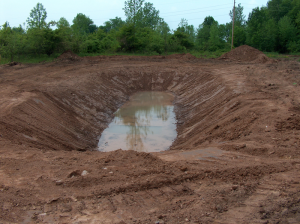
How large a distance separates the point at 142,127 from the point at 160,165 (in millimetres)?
9334

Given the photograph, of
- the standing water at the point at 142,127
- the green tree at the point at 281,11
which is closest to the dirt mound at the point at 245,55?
the standing water at the point at 142,127

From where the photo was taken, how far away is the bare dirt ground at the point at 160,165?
510 cm

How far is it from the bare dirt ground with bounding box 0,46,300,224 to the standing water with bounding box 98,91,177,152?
0.73m

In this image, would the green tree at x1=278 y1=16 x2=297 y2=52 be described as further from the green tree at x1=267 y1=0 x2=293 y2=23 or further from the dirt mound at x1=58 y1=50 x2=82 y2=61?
the dirt mound at x1=58 y1=50 x2=82 y2=61

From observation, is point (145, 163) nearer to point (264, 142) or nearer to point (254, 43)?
point (264, 142)

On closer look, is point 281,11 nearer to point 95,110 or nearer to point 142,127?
point 142,127

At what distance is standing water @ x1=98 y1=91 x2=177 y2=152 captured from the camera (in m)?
13.6

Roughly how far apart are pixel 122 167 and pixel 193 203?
2.46 metres

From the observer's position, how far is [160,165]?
7.10 m

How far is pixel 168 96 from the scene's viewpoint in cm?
2444

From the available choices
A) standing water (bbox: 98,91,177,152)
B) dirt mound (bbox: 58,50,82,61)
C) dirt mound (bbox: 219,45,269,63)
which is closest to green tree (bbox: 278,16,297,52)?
dirt mound (bbox: 219,45,269,63)

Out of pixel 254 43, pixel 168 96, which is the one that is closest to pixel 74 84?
pixel 168 96

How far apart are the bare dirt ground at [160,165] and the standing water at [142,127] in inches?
28.6

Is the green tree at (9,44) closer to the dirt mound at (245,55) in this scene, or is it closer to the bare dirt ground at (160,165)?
the bare dirt ground at (160,165)
